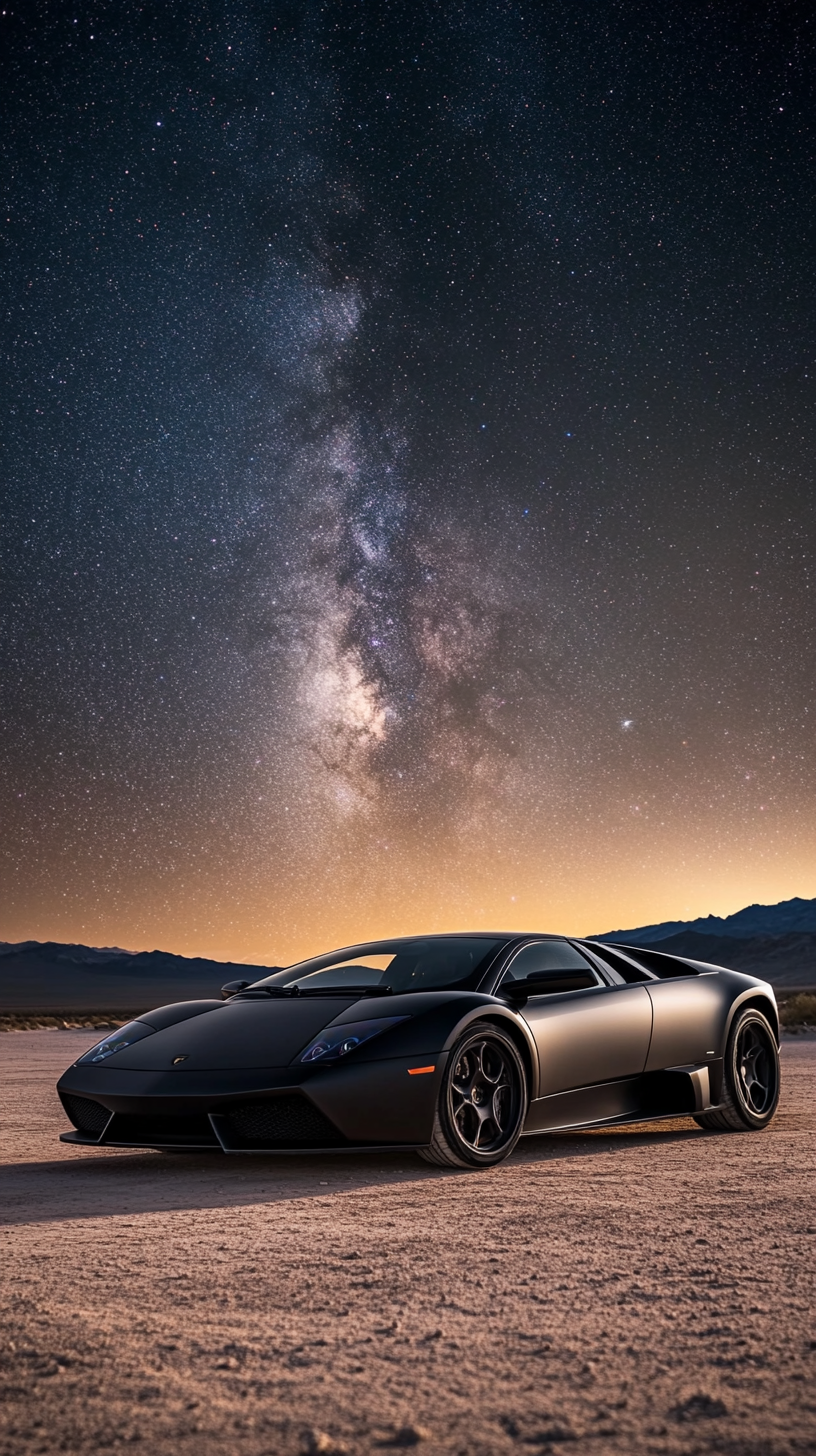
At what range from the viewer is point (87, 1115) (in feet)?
22.4

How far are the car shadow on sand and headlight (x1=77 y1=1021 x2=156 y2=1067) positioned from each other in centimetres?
54

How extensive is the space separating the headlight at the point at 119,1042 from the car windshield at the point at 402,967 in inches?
31.1

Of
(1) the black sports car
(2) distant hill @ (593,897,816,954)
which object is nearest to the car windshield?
(1) the black sports car

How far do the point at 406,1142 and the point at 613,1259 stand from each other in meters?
2.04

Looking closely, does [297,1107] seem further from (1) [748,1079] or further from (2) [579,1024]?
(1) [748,1079]

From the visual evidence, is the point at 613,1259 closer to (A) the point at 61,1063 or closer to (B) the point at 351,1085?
(B) the point at 351,1085

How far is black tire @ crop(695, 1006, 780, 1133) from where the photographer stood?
26.8 feet

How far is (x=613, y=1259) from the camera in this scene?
4.34 m

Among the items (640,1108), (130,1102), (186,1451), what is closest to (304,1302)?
(186,1451)

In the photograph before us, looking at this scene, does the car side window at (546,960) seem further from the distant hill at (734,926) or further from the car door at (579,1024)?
the distant hill at (734,926)

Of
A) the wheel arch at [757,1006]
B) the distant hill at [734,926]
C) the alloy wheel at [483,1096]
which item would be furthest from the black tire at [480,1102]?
the distant hill at [734,926]

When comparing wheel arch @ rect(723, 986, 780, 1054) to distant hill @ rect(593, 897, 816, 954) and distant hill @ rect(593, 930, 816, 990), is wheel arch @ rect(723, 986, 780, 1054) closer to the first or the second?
distant hill @ rect(593, 930, 816, 990)

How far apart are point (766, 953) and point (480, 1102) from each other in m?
123

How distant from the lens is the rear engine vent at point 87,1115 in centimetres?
670
